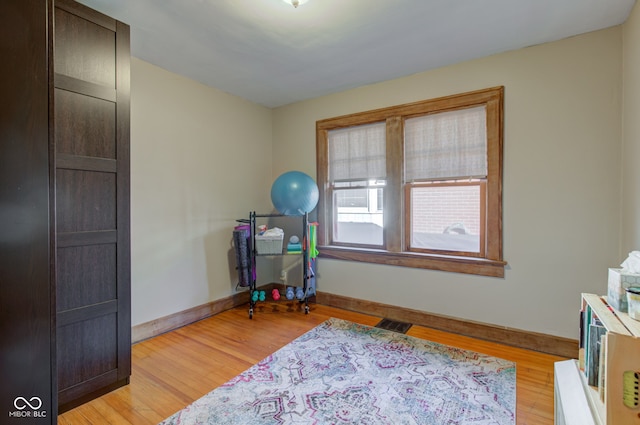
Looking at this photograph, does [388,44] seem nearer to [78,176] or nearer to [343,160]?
[343,160]

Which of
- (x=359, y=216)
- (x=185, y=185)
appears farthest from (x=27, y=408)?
(x=359, y=216)

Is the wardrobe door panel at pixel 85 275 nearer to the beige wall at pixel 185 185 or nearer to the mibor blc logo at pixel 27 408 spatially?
the beige wall at pixel 185 185

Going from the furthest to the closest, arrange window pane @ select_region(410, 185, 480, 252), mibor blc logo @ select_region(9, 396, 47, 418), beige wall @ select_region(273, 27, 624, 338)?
1. window pane @ select_region(410, 185, 480, 252)
2. beige wall @ select_region(273, 27, 624, 338)
3. mibor blc logo @ select_region(9, 396, 47, 418)

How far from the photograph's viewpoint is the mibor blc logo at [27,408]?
104cm

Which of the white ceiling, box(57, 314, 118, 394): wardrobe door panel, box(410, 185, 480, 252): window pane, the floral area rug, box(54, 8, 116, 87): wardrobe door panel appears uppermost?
the white ceiling

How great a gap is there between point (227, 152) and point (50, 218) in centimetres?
272

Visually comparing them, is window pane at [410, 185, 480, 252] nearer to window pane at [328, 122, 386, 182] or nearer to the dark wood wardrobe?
window pane at [328, 122, 386, 182]

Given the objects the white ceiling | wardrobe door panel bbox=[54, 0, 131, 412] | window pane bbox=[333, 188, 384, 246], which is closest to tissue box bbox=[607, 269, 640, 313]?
the white ceiling

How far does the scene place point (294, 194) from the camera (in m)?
3.30

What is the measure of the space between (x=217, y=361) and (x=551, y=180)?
3.24m

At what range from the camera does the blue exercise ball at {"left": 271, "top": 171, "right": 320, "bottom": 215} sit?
3.31 metres

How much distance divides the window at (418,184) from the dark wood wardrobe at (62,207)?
2.32 metres

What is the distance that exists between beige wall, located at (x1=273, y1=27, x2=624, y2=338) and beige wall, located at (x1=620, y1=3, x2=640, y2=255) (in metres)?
0.07

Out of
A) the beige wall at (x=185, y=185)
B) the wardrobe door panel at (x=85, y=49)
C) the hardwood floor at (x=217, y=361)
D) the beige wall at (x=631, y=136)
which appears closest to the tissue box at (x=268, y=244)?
the beige wall at (x=185, y=185)
